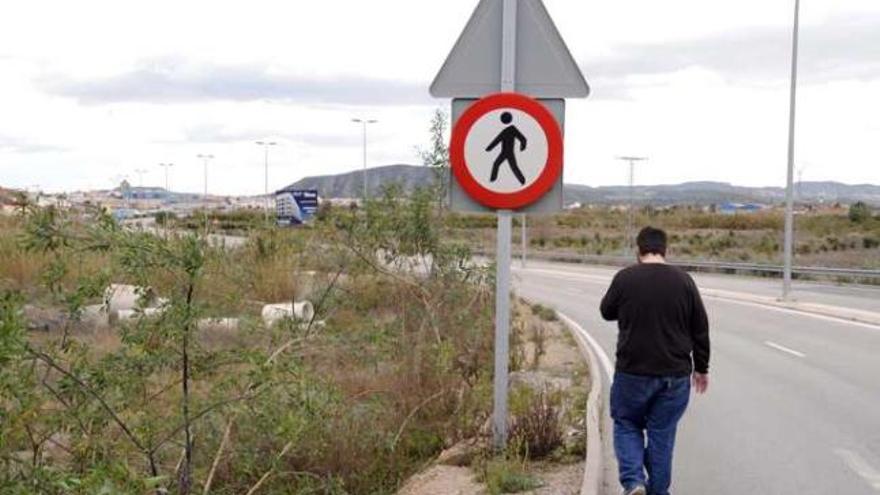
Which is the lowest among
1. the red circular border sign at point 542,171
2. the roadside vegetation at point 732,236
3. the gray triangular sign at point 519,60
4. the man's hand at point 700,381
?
the roadside vegetation at point 732,236

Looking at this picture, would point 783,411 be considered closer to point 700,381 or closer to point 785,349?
point 700,381

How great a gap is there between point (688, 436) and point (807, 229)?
97.2 metres

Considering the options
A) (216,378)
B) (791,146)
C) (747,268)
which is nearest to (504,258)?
(216,378)

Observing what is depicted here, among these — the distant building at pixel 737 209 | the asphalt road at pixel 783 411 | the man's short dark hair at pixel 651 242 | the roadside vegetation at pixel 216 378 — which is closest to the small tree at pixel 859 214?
the distant building at pixel 737 209

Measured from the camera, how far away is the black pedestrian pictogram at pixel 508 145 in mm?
6723

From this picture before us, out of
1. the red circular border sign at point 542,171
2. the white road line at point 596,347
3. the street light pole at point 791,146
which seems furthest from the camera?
the street light pole at point 791,146

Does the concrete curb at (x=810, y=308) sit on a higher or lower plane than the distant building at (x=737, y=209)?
lower

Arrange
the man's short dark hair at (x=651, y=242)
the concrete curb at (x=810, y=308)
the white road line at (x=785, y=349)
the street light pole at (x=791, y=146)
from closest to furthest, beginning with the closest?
1. the man's short dark hair at (x=651, y=242)
2. the white road line at (x=785, y=349)
3. the concrete curb at (x=810, y=308)
4. the street light pole at (x=791, y=146)

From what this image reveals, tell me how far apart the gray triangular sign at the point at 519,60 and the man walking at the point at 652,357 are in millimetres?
1138

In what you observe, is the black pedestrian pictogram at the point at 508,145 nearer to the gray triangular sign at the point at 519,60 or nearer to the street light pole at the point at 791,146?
the gray triangular sign at the point at 519,60

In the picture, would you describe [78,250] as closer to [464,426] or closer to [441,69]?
[441,69]

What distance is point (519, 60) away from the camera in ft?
23.1

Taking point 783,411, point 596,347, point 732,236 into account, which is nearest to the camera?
point 783,411

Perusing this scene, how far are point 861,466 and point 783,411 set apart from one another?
262 centimetres
